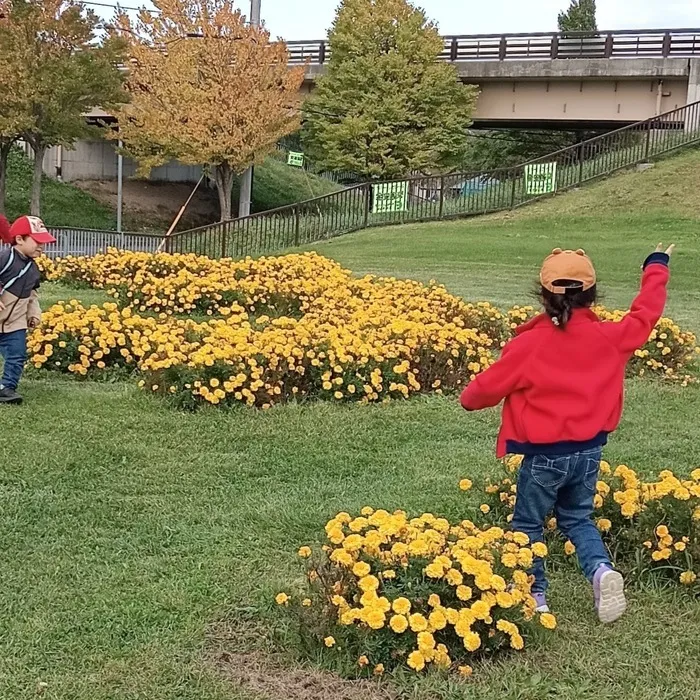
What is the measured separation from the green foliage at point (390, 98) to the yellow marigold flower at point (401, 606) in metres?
25.1

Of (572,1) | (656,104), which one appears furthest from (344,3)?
(572,1)

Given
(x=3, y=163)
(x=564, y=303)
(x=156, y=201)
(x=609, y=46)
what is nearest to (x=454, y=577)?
(x=564, y=303)

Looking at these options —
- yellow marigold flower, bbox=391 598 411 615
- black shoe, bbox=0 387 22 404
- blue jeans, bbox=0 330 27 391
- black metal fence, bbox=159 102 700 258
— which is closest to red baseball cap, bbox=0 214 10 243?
blue jeans, bbox=0 330 27 391

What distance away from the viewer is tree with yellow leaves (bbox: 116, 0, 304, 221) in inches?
919

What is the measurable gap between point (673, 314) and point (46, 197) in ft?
78.3

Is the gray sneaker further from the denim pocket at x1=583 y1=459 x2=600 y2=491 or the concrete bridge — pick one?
the concrete bridge

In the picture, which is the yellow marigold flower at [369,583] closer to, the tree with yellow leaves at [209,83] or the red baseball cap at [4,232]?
the red baseball cap at [4,232]

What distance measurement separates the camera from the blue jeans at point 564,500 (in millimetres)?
3082

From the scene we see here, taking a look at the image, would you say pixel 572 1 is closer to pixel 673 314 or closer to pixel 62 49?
pixel 62 49

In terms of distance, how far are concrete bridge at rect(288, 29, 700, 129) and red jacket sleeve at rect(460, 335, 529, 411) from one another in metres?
24.8

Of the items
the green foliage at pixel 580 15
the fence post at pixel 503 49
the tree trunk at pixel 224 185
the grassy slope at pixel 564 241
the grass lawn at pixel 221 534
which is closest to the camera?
the grass lawn at pixel 221 534

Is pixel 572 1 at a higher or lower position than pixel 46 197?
higher

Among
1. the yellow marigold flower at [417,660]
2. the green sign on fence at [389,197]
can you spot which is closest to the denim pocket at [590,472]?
the yellow marigold flower at [417,660]

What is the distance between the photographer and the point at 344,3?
1110 inches
